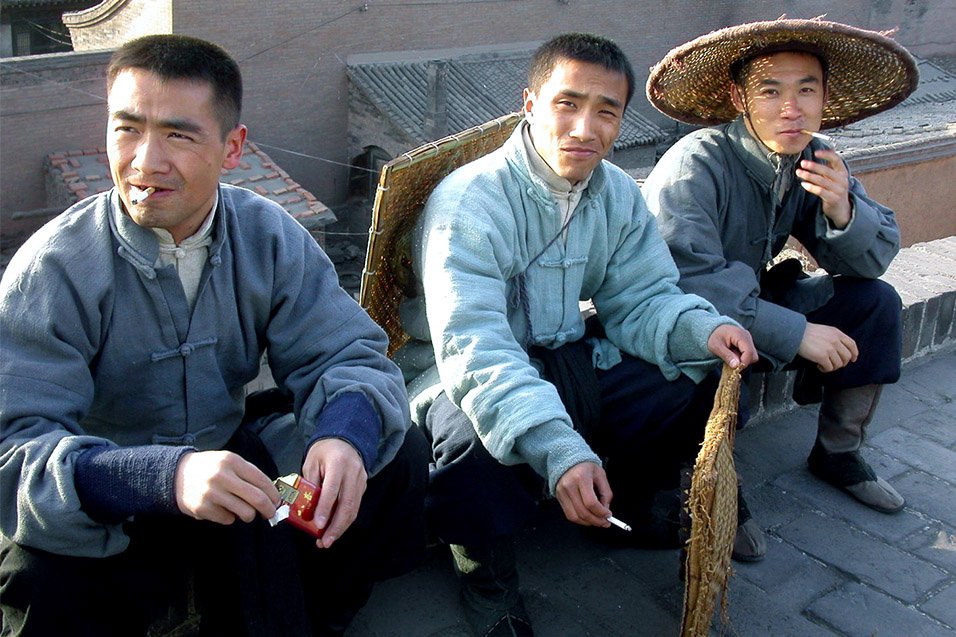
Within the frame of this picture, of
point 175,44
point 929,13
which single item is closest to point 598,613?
point 175,44

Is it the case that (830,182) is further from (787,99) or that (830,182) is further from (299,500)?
(299,500)

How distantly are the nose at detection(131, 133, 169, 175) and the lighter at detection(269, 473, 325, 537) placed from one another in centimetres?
69

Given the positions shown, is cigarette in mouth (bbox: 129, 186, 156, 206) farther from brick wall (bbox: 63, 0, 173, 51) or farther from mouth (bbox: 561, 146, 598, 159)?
brick wall (bbox: 63, 0, 173, 51)

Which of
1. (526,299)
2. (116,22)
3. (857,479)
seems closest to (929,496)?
(857,479)

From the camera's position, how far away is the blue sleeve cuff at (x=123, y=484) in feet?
5.79

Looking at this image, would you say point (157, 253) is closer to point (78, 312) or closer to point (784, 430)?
point (78, 312)

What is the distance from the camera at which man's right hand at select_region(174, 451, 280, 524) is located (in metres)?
1.72

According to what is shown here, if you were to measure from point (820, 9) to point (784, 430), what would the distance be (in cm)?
2916

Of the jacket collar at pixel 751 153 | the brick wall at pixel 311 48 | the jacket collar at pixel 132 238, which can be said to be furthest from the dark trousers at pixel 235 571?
the brick wall at pixel 311 48

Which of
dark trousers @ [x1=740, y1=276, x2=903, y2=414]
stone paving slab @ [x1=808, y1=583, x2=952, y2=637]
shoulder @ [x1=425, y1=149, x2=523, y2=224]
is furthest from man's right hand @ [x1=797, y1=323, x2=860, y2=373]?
shoulder @ [x1=425, y1=149, x2=523, y2=224]

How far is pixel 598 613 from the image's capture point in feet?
8.25

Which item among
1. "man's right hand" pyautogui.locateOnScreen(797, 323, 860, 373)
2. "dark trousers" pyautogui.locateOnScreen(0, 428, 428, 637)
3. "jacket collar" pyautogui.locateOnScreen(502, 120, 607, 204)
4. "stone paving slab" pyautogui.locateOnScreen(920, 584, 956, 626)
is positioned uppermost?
"jacket collar" pyautogui.locateOnScreen(502, 120, 607, 204)

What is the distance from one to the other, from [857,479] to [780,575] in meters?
0.59

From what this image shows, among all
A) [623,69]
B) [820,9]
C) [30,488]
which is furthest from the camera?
[820,9]
